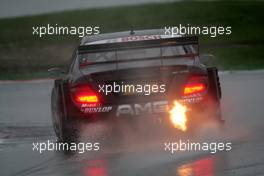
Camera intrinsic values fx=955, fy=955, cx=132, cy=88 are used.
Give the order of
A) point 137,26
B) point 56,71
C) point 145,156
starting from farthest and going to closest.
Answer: point 137,26
point 56,71
point 145,156

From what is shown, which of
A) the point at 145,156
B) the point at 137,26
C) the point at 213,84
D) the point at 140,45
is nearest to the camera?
the point at 145,156

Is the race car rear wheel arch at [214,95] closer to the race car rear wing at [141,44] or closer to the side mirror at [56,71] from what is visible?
the race car rear wing at [141,44]

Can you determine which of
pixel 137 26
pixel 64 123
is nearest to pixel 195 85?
pixel 64 123

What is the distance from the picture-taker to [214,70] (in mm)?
10336

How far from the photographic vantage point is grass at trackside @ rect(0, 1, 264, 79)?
82.0ft

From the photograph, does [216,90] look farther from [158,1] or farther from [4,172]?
[158,1]

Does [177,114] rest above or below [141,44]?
below

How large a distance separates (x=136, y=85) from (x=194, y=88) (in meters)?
0.62

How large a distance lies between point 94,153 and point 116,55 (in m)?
1.06

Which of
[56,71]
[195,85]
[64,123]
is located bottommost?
[64,123]

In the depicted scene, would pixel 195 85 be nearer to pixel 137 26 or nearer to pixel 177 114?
pixel 177 114

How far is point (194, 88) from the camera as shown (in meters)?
9.85

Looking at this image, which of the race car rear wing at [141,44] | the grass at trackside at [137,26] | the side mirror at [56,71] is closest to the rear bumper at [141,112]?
the race car rear wing at [141,44]

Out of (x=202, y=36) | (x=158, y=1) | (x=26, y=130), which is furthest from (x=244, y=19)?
(x=26, y=130)
